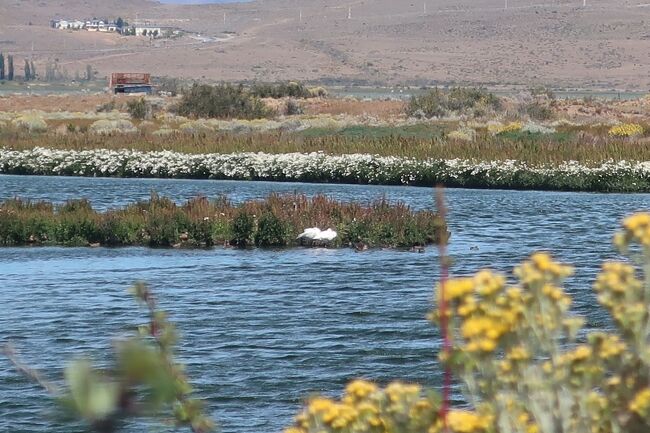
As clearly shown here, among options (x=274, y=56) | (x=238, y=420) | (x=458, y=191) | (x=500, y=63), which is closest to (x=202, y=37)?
(x=274, y=56)

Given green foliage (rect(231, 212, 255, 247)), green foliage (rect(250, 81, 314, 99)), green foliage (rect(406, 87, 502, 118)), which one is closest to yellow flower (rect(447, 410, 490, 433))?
green foliage (rect(231, 212, 255, 247))

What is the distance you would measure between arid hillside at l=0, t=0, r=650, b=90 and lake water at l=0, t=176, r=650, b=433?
10516 cm

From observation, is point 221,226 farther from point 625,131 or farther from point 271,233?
point 625,131

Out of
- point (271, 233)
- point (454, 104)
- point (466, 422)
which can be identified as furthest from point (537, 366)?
point (454, 104)

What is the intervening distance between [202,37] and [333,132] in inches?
5153

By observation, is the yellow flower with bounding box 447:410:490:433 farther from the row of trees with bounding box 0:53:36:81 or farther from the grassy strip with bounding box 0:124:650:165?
the row of trees with bounding box 0:53:36:81

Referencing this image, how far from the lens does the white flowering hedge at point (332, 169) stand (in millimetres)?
34312

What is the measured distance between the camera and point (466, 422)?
3.48 m

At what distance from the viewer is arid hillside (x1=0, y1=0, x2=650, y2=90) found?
135 meters

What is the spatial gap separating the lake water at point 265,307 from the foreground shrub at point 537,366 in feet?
12.8

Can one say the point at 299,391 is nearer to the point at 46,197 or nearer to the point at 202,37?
the point at 46,197

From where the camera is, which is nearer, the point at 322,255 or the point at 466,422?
the point at 466,422

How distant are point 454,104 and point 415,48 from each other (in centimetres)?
8250

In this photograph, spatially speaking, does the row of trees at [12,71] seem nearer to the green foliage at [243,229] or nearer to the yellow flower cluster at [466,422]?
the green foliage at [243,229]
